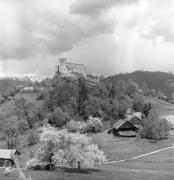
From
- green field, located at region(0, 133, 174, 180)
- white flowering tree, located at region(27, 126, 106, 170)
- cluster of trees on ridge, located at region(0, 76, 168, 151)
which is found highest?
cluster of trees on ridge, located at region(0, 76, 168, 151)

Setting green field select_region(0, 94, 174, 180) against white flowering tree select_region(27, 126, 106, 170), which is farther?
white flowering tree select_region(27, 126, 106, 170)

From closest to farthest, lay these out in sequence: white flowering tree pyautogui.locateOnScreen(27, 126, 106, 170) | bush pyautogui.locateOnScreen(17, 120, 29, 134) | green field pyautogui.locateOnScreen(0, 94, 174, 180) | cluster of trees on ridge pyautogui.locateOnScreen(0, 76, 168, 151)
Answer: green field pyautogui.locateOnScreen(0, 94, 174, 180)
white flowering tree pyautogui.locateOnScreen(27, 126, 106, 170)
bush pyautogui.locateOnScreen(17, 120, 29, 134)
cluster of trees on ridge pyautogui.locateOnScreen(0, 76, 168, 151)

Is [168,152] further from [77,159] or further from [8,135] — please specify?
[8,135]

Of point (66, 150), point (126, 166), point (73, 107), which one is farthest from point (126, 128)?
point (66, 150)

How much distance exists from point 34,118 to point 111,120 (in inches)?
1528

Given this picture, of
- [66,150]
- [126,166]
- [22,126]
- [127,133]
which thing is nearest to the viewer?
[66,150]

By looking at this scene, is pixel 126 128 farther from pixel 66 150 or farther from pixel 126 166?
pixel 66 150

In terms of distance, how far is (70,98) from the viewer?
554 feet

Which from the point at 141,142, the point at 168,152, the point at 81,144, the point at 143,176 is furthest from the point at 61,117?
the point at 143,176

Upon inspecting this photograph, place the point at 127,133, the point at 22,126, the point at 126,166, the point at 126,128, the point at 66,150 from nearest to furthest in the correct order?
the point at 66,150, the point at 126,166, the point at 127,133, the point at 126,128, the point at 22,126

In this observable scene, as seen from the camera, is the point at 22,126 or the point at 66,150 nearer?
the point at 66,150

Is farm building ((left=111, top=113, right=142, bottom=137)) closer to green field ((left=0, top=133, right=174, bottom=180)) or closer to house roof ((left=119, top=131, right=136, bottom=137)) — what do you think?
house roof ((left=119, top=131, right=136, bottom=137))

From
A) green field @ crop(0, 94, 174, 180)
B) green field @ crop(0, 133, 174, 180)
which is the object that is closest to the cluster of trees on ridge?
green field @ crop(0, 94, 174, 180)

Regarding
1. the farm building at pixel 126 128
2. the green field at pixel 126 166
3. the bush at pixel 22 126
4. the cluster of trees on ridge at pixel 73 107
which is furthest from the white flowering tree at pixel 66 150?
the cluster of trees on ridge at pixel 73 107
